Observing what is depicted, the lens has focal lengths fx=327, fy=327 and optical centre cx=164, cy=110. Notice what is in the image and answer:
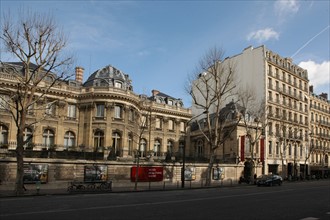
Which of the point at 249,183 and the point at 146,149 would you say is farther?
the point at 146,149

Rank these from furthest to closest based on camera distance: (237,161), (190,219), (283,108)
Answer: (283,108)
(237,161)
(190,219)

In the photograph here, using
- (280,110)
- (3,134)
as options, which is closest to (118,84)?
(3,134)

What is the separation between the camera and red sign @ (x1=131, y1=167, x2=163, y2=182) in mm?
33312

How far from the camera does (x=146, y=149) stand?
48562 millimetres

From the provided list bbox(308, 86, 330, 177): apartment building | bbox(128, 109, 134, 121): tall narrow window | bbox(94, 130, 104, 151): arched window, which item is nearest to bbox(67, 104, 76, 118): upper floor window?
bbox(94, 130, 104, 151): arched window

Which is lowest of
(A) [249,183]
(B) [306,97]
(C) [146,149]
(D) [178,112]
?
(A) [249,183]

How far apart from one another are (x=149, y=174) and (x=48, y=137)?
46.7 ft

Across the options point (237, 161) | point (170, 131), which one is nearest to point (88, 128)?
point (170, 131)

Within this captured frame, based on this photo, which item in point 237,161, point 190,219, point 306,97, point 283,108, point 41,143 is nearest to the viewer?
point 190,219

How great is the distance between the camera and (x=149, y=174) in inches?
1356

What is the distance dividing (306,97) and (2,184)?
186 ft

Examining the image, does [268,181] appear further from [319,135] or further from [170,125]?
[319,135]

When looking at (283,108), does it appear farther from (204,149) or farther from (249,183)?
(249,183)

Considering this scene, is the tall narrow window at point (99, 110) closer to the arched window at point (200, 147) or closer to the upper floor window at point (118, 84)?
the upper floor window at point (118, 84)
